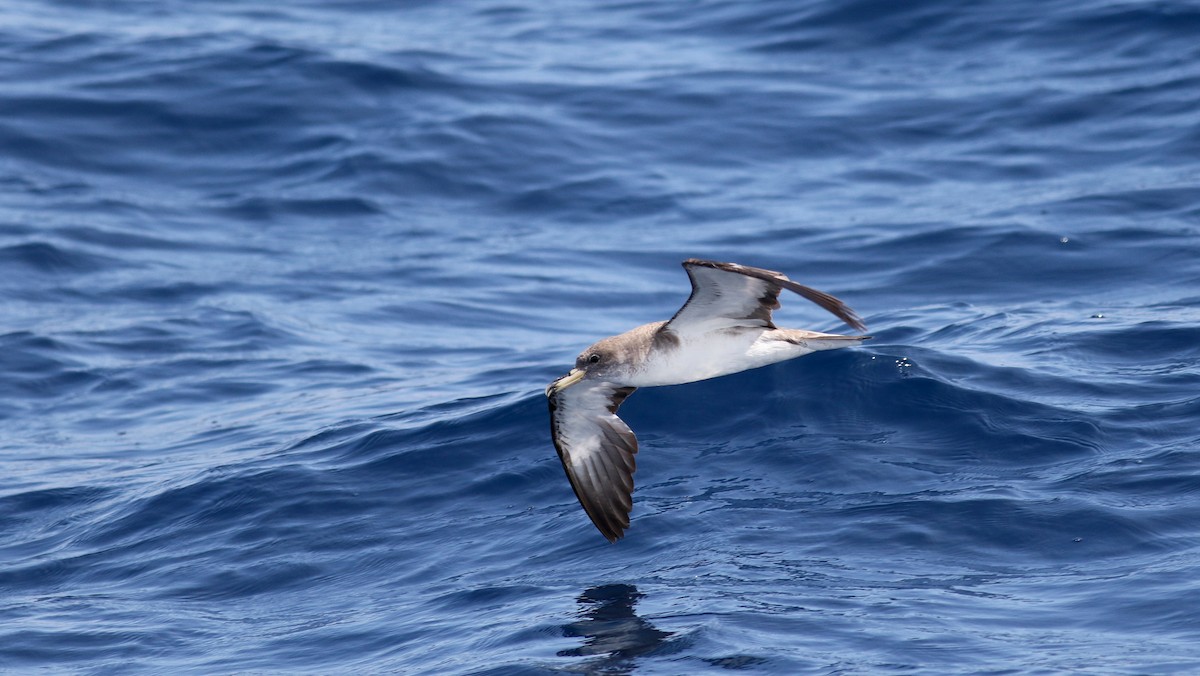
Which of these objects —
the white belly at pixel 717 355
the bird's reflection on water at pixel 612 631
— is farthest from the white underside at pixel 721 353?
the bird's reflection on water at pixel 612 631

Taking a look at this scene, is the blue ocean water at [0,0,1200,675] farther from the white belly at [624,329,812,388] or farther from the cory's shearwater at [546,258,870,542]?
the white belly at [624,329,812,388]

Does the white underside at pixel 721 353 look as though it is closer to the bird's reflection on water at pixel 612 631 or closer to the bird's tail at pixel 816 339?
the bird's tail at pixel 816 339

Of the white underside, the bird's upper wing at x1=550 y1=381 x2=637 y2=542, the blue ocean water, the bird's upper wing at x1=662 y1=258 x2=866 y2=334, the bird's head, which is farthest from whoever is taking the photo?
the bird's upper wing at x1=550 y1=381 x2=637 y2=542

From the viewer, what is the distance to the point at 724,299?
904 centimetres

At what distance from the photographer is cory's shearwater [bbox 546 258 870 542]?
906 cm

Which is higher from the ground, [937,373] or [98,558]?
[937,373]

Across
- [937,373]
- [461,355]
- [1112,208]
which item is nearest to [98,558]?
[461,355]

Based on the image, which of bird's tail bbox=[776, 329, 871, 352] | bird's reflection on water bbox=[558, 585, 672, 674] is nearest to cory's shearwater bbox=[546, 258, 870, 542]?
bird's tail bbox=[776, 329, 871, 352]

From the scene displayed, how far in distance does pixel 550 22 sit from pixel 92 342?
40.6 ft

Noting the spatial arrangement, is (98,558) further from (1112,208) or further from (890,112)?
(890,112)

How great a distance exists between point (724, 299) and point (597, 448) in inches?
64.2

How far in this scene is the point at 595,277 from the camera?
16750 mm

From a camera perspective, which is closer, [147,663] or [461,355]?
[147,663]

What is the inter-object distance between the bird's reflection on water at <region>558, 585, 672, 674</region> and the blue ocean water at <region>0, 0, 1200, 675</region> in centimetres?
3
